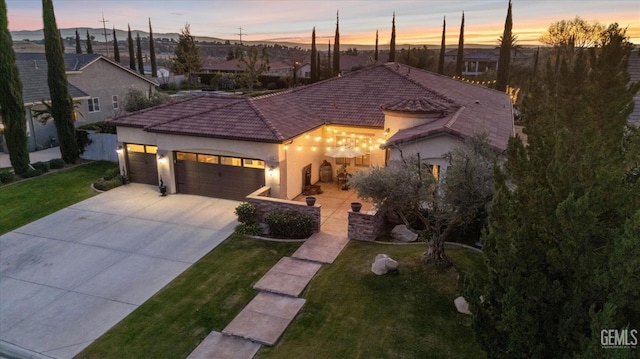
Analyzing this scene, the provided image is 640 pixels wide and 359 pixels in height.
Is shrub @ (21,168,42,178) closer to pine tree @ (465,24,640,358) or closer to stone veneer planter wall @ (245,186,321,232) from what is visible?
stone veneer planter wall @ (245,186,321,232)

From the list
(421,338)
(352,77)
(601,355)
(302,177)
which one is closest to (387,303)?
(421,338)

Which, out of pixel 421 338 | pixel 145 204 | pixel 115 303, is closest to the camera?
pixel 421 338

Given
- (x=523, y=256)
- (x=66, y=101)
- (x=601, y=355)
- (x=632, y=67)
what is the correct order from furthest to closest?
(x=632, y=67)
(x=66, y=101)
(x=523, y=256)
(x=601, y=355)

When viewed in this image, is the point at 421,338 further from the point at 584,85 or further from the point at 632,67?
the point at 632,67

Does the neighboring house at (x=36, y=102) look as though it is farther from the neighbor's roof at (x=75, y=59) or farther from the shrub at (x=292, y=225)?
the shrub at (x=292, y=225)

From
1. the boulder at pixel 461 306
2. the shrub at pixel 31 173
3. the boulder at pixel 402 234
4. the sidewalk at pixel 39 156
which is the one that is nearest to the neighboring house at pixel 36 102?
the sidewalk at pixel 39 156

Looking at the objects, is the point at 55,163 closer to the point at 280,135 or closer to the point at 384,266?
the point at 280,135
